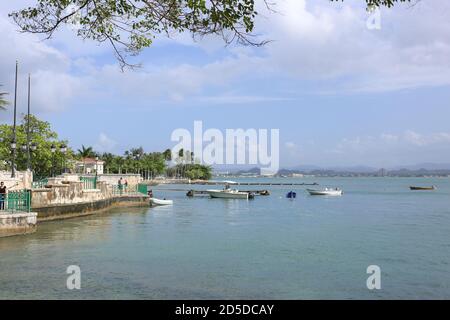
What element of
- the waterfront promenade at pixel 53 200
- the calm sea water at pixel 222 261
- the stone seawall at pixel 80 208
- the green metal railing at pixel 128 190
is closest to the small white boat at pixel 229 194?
the green metal railing at pixel 128 190

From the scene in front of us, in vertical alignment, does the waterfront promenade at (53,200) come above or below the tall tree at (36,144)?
below

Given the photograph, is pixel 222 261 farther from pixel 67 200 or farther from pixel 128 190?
pixel 128 190

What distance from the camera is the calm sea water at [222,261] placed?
1504cm

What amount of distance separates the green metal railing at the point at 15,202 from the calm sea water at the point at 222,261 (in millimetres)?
1661

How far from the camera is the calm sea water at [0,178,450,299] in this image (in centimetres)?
1504

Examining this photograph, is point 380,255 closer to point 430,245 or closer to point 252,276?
point 430,245

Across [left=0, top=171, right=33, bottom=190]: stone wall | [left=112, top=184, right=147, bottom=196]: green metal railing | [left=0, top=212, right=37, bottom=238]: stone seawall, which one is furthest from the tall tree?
[left=0, top=212, right=37, bottom=238]: stone seawall

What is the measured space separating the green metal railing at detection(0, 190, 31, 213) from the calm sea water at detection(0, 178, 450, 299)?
166 cm

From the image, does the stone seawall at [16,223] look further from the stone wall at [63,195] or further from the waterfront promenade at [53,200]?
the stone wall at [63,195]

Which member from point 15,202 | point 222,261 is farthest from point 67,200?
point 222,261

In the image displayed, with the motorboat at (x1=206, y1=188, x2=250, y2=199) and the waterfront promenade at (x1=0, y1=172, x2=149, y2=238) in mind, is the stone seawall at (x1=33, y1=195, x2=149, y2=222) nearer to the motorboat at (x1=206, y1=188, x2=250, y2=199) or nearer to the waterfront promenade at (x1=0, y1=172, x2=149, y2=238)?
the waterfront promenade at (x1=0, y1=172, x2=149, y2=238)

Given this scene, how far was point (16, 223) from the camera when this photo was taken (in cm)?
2447

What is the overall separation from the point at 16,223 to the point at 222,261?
10.9m
